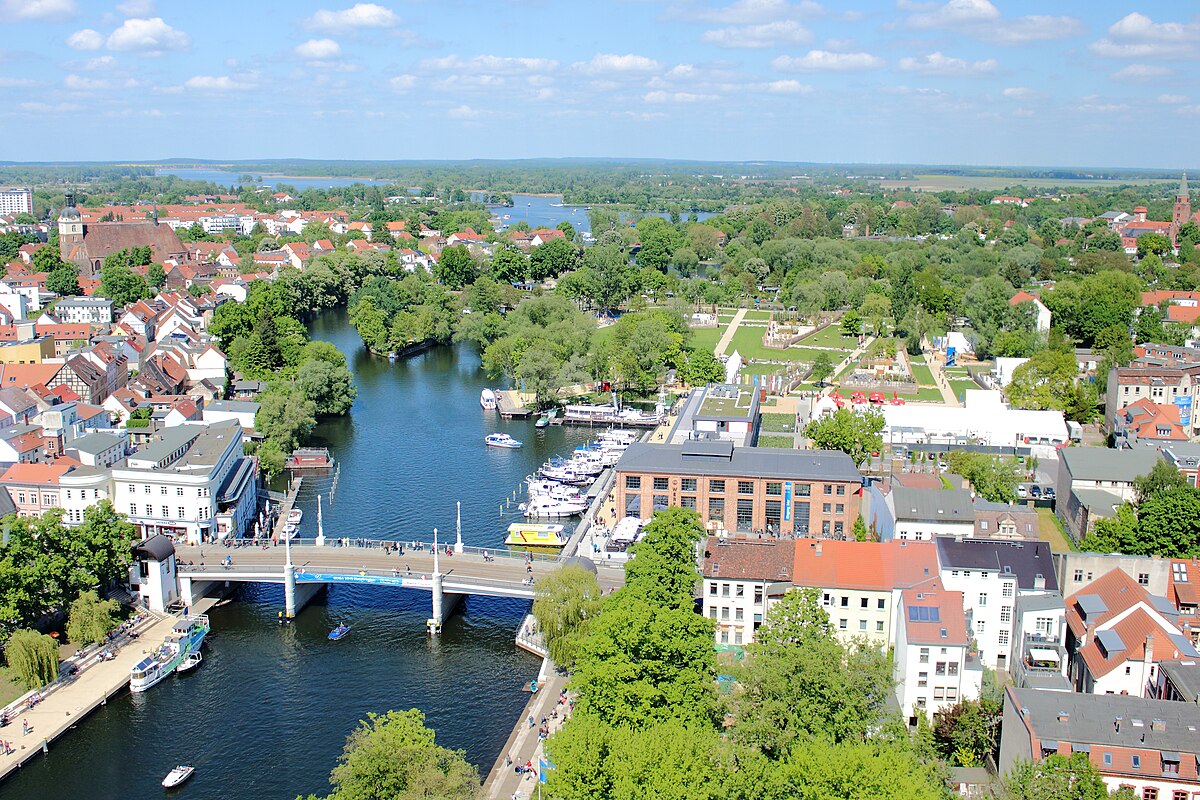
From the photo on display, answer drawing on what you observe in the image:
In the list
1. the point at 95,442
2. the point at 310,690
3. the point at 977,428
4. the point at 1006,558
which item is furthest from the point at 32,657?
the point at 977,428

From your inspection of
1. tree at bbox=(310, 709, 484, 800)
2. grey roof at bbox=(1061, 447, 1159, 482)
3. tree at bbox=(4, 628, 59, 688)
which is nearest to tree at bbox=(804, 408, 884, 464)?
grey roof at bbox=(1061, 447, 1159, 482)

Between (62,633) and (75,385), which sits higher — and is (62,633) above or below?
below

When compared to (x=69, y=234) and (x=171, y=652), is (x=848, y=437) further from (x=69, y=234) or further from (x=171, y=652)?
(x=69, y=234)

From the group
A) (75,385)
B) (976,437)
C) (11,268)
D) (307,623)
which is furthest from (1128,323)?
(11,268)

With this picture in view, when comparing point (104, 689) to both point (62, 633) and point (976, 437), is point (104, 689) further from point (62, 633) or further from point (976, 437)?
point (976, 437)

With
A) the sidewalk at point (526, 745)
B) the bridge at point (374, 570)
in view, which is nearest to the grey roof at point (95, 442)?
the bridge at point (374, 570)

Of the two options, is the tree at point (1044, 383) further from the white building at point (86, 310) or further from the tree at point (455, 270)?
the white building at point (86, 310)
